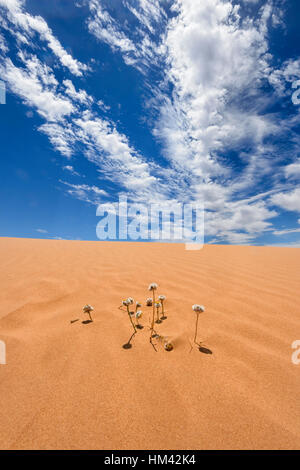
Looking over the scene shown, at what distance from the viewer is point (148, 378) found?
4.91 feet

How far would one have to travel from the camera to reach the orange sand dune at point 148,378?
111 cm

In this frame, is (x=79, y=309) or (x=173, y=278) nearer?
(x=79, y=309)

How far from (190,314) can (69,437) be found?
69.1 inches

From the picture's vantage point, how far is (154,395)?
1.35 m

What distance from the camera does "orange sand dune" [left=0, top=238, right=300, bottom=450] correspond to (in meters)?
1.11

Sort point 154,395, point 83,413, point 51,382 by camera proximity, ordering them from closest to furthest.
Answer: point 83,413 < point 154,395 < point 51,382

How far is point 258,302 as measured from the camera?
2.91 metres

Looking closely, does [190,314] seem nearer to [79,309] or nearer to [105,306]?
[105,306]

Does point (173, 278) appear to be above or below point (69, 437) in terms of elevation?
above

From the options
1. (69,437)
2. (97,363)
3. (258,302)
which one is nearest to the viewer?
(69,437)
